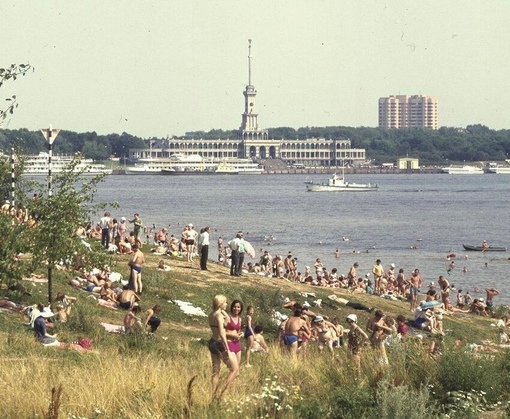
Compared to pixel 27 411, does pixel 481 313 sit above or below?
below

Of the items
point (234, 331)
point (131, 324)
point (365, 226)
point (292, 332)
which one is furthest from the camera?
point (365, 226)

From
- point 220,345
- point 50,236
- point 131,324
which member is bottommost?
point 131,324

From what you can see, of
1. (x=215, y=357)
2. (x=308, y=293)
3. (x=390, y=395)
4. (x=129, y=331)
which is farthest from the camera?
(x=308, y=293)

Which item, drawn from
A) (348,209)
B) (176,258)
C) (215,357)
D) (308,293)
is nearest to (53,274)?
(308,293)

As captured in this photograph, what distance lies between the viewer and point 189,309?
2350 cm

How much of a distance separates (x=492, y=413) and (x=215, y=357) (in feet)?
9.56

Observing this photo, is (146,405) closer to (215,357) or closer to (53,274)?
(215,357)

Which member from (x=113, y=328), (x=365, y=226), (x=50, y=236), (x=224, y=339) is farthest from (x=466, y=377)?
(x=365, y=226)

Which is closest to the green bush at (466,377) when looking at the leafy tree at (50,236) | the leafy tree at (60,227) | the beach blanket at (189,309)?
the leafy tree at (50,236)

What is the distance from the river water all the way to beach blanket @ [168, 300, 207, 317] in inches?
812

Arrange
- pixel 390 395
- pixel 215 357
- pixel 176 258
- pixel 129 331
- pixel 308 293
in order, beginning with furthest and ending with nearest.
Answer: pixel 176 258
pixel 308 293
pixel 129 331
pixel 215 357
pixel 390 395

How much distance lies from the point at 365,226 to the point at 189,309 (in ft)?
212

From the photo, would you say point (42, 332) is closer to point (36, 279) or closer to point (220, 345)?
point (220, 345)

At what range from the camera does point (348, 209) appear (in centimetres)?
11488
